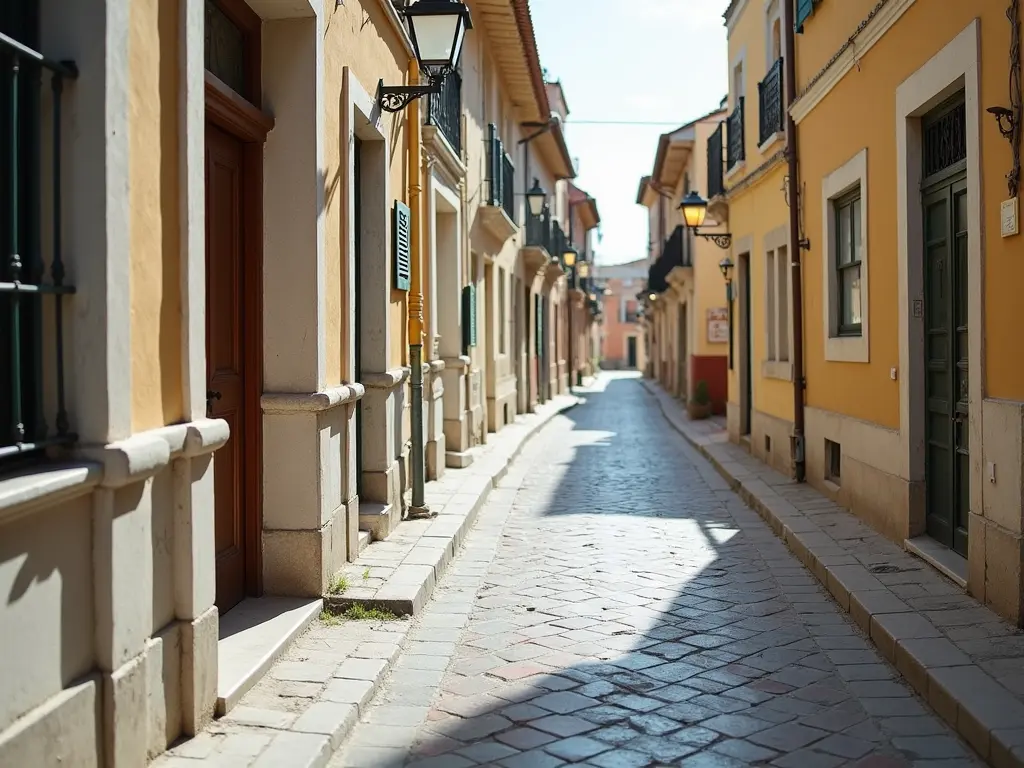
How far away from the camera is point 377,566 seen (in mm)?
7039

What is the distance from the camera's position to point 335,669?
5105mm

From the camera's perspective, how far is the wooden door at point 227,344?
548cm

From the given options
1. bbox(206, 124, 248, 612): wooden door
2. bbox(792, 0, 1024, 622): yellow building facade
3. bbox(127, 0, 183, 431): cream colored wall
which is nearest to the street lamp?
bbox(792, 0, 1024, 622): yellow building facade

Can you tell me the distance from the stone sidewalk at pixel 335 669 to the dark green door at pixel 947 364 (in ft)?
11.1

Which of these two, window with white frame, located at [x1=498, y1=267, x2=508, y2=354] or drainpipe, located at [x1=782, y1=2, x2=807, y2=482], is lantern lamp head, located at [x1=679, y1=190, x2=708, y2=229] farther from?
drainpipe, located at [x1=782, y1=2, x2=807, y2=482]

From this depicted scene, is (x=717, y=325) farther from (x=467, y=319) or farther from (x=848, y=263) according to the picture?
(x=848, y=263)

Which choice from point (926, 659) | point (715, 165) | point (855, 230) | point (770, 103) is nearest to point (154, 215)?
point (926, 659)

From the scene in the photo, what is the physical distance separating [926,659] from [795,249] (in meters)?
7.23

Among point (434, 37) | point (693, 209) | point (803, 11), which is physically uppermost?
point (803, 11)

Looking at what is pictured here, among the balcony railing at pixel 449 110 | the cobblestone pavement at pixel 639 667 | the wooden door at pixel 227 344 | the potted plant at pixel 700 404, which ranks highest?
the balcony railing at pixel 449 110

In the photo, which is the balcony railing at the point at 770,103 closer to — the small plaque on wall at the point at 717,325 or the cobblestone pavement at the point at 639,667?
the cobblestone pavement at the point at 639,667

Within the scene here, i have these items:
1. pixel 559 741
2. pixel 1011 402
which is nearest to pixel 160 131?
pixel 559 741

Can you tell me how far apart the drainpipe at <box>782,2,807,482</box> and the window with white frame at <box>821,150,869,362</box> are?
985 millimetres

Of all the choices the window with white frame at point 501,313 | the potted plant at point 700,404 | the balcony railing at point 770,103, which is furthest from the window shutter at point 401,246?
the potted plant at point 700,404
